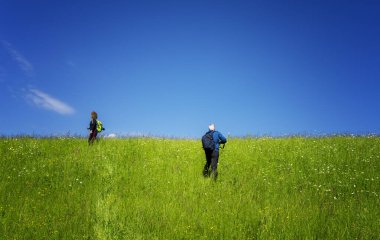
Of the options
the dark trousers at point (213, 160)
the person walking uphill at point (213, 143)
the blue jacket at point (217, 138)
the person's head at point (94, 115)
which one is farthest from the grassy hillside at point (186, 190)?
the person's head at point (94, 115)

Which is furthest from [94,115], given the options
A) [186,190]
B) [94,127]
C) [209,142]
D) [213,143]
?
[186,190]

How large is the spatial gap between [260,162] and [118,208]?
27.4ft

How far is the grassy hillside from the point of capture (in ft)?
32.7

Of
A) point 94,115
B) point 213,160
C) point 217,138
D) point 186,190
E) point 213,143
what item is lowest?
point 186,190

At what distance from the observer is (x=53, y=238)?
9406 mm

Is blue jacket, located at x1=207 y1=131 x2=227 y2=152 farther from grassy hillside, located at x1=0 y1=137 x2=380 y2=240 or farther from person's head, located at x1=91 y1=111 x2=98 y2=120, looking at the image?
person's head, located at x1=91 y1=111 x2=98 y2=120

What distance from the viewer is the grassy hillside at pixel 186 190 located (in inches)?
393

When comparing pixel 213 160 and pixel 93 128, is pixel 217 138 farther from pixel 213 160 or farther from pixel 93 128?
pixel 93 128

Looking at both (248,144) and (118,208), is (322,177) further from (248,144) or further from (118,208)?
(118,208)

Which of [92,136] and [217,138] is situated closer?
[217,138]

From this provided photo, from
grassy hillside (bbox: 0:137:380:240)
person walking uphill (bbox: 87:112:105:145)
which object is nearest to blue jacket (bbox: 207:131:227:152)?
grassy hillside (bbox: 0:137:380:240)

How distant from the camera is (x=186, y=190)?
45.2 feet

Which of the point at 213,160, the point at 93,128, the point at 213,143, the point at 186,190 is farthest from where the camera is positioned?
the point at 93,128

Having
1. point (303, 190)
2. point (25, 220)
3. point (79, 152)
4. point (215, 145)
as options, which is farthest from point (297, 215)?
point (79, 152)
